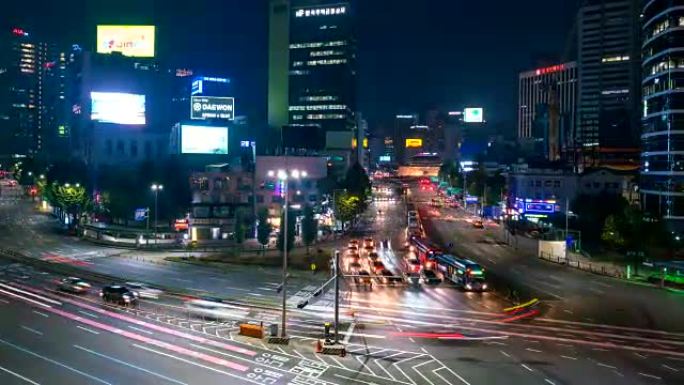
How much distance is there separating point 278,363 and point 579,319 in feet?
74.4

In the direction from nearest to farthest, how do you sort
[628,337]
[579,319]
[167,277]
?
1. [628,337]
2. [579,319]
3. [167,277]

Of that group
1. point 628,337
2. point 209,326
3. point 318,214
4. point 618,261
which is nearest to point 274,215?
A: point 318,214

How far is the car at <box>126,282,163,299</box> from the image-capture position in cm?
4778

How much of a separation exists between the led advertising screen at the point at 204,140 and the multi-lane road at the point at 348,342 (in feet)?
236

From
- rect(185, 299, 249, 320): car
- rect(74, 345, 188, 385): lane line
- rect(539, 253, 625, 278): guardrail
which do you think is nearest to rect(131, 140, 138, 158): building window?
rect(539, 253, 625, 278): guardrail

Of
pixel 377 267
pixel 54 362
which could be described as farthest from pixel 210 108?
pixel 54 362

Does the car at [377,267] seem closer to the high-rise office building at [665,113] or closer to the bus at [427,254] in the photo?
the bus at [427,254]

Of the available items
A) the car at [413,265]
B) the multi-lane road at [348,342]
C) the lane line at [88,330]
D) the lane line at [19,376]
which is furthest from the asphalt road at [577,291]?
the lane line at [19,376]

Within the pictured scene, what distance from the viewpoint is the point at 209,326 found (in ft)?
125

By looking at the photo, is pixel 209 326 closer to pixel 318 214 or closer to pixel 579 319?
pixel 579 319

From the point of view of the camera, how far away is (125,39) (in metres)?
152

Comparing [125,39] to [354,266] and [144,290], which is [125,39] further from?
[144,290]

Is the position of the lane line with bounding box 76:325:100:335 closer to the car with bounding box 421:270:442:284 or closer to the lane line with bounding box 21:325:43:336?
the lane line with bounding box 21:325:43:336

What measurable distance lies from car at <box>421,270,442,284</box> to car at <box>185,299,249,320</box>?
63.6ft
